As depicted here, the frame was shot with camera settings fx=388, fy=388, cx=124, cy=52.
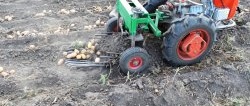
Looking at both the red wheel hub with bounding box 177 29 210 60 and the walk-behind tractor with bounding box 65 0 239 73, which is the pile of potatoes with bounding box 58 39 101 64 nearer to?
the walk-behind tractor with bounding box 65 0 239 73

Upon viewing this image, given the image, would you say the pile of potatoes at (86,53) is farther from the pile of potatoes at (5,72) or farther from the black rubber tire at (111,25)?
the pile of potatoes at (5,72)

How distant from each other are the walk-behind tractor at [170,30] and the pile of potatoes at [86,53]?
0.07m

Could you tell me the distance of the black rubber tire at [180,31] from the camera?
517 centimetres

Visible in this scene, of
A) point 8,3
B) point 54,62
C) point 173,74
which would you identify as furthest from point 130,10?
point 8,3

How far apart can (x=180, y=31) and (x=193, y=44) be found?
321 mm

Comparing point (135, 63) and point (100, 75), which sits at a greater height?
point (135, 63)

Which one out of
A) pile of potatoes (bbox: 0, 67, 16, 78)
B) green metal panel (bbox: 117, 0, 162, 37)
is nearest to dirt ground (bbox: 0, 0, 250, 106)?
pile of potatoes (bbox: 0, 67, 16, 78)

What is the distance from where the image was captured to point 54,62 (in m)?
5.79

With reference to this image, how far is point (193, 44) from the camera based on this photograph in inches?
210

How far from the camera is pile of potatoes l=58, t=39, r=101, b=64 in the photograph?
574cm

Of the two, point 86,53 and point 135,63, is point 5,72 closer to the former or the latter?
point 86,53

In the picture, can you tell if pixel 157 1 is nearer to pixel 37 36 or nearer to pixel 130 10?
pixel 130 10

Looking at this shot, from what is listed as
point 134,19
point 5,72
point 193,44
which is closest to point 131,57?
point 134,19

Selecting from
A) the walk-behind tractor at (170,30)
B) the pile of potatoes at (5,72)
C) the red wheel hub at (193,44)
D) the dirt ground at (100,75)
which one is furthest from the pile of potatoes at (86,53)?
the red wheel hub at (193,44)
